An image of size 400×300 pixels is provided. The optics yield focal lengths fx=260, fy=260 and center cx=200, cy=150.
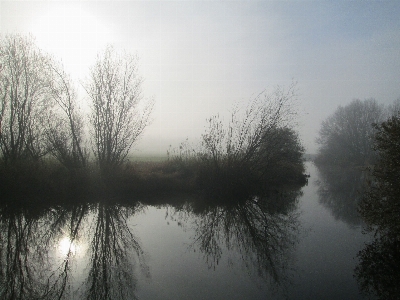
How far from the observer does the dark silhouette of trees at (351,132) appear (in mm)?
51156

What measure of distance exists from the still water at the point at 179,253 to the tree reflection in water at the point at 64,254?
2 cm

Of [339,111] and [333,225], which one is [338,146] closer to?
[339,111]

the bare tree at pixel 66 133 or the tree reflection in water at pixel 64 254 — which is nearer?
the tree reflection in water at pixel 64 254

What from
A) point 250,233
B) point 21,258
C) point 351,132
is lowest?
point 250,233

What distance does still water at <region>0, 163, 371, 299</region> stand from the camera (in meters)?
4.82

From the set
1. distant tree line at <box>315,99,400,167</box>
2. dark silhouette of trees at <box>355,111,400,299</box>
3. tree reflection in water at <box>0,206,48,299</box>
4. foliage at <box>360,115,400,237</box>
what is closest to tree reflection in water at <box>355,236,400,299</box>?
dark silhouette of trees at <box>355,111,400,299</box>

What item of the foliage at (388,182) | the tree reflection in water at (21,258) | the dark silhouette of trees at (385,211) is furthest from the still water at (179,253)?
the foliage at (388,182)

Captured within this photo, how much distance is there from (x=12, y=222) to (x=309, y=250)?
984 centimetres

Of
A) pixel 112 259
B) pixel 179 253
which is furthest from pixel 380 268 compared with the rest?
pixel 112 259

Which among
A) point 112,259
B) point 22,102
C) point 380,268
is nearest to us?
point 380,268

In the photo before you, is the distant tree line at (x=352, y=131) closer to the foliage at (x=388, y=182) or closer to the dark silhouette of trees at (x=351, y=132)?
the dark silhouette of trees at (x=351, y=132)

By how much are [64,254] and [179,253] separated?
290 cm

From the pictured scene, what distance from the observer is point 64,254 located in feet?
21.6

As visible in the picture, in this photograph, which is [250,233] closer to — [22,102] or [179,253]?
[179,253]
